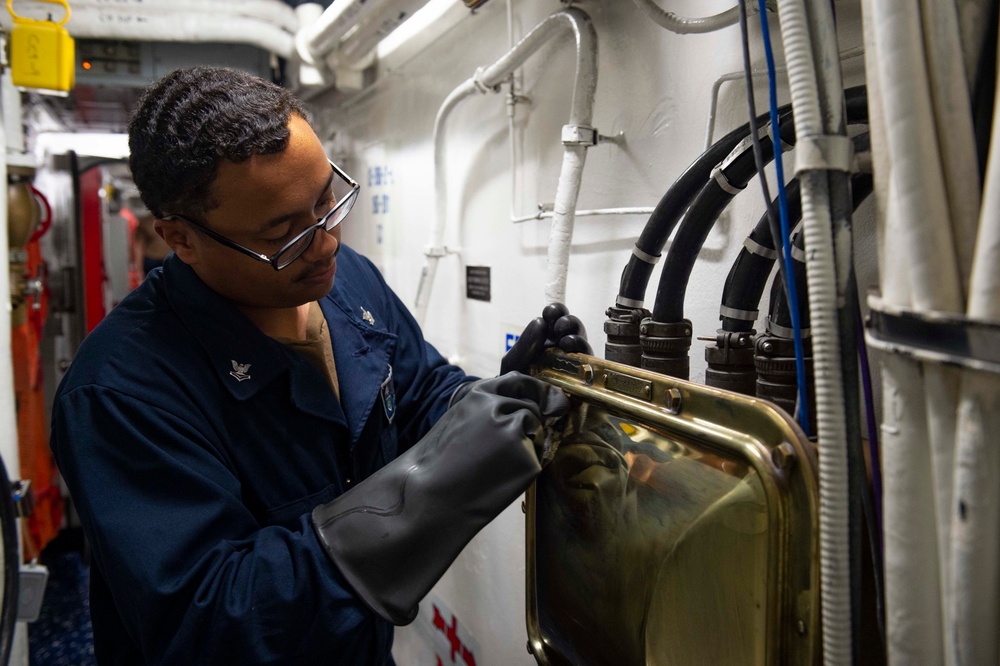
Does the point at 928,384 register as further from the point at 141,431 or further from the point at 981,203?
the point at 141,431

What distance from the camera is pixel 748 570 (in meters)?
0.62

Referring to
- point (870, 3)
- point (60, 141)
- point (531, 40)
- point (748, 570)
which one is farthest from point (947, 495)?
point (60, 141)

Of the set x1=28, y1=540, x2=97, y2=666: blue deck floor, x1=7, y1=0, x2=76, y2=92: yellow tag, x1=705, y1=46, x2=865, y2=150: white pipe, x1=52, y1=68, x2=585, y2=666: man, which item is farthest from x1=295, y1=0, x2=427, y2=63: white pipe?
x1=28, y1=540, x2=97, y2=666: blue deck floor

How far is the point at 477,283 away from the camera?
182 cm

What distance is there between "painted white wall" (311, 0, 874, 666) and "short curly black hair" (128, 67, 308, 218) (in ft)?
2.09

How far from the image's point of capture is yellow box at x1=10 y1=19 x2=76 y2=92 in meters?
1.74

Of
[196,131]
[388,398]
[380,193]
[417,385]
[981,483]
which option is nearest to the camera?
[981,483]

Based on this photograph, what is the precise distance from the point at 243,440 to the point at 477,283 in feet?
3.14

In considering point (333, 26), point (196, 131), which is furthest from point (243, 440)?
point (333, 26)

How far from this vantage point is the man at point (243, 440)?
0.80m

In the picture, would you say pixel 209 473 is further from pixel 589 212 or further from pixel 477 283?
pixel 477 283

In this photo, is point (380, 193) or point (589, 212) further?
point (380, 193)

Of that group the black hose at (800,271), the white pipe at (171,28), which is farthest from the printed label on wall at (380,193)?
the black hose at (800,271)

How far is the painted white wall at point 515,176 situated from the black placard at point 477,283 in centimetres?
2
